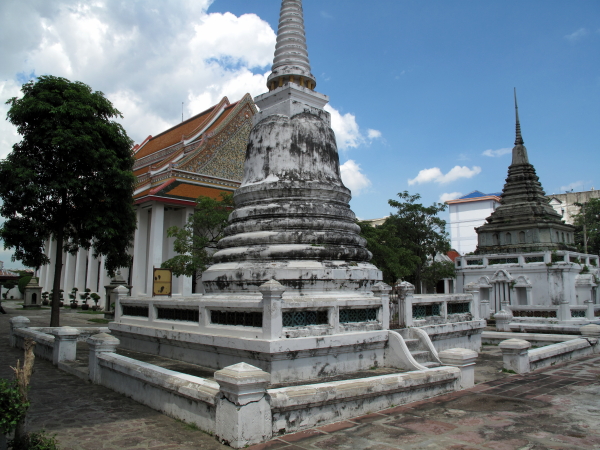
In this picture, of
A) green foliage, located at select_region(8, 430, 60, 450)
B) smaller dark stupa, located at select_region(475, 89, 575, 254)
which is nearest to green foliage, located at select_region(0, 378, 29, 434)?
green foliage, located at select_region(8, 430, 60, 450)

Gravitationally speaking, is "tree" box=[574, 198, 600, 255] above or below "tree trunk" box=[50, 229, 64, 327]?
above

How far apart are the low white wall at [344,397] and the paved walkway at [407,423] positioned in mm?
128

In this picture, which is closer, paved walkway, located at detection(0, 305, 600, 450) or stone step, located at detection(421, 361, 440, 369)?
paved walkway, located at detection(0, 305, 600, 450)

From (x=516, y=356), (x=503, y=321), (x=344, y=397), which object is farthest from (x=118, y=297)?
(x=503, y=321)

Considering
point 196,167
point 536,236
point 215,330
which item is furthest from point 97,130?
point 536,236

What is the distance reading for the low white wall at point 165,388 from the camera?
18.8 ft

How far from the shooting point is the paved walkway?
5277mm

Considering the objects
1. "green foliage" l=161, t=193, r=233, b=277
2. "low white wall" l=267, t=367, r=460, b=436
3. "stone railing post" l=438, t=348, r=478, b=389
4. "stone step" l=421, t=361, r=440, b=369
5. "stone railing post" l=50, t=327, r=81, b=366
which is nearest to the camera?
"low white wall" l=267, t=367, r=460, b=436

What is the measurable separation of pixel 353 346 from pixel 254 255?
9.41 feet

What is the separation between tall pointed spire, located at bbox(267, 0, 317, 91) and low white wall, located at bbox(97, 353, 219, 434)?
763 centimetres

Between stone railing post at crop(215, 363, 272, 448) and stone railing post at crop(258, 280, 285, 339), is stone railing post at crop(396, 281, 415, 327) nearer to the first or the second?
stone railing post at crop(258, 280, 285, 339)

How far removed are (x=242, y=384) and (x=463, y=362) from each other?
440 centimetres

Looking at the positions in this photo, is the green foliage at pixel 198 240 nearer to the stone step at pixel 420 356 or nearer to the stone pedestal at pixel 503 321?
the stone step at pixel 420 356

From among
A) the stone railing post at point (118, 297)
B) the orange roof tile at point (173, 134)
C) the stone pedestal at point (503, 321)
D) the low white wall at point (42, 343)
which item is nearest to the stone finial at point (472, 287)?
the stone pedestal at point (503, 321)
